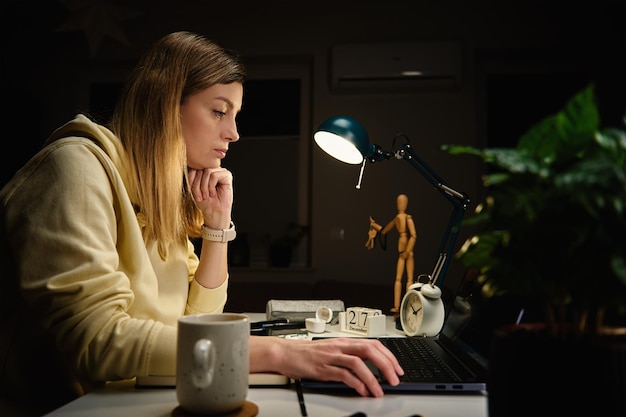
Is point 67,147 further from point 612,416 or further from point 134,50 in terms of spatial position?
point 134,50

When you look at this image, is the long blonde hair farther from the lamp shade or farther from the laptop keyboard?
the laptop keyboard

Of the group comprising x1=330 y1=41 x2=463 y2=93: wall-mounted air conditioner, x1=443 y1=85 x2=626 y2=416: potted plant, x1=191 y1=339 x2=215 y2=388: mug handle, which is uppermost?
x1=330 y1=41 x2=463 y2=93: wall-mounted air conditioner

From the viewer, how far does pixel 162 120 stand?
1.10 meters

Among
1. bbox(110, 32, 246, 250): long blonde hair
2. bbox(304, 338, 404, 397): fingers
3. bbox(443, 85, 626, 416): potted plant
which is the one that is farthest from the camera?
bbox(110, 32, 246, 250): long blonde hair

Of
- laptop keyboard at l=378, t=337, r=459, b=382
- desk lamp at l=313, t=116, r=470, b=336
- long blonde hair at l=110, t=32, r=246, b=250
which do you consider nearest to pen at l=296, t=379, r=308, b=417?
laptop keyboard at l=378, t=337, r=459, b=382

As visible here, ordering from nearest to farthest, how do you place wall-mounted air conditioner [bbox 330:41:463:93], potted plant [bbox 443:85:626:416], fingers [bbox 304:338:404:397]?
1. potted plant [bbox 443:85:626:416]
2. fingers [bbox 304:338:404:397]
3. wall-mounted air conditioner [bbox 330:41:463:93]

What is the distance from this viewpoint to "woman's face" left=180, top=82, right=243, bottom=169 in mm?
1191

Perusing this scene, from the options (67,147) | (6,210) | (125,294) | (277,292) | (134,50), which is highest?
(134,50)

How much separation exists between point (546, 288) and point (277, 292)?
2.90 metres

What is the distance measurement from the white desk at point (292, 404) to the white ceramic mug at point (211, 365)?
6cm

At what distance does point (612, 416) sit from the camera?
0.43 metres

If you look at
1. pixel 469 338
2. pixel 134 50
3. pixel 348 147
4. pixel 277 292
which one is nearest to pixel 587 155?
pixel 469 338

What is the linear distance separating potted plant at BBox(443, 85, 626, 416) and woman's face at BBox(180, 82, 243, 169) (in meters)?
0.81

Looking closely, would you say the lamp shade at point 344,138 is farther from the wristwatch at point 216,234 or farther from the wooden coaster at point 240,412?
the wooden coaster at point 240,412
